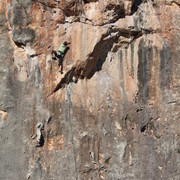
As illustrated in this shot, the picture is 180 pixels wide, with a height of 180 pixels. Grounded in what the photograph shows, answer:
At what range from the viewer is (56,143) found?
484 inches

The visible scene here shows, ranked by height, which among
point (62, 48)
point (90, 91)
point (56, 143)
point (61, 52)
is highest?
point (62, 48)

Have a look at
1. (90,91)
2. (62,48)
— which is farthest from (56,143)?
(62,48)

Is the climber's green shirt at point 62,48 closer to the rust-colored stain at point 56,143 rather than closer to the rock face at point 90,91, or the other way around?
the rock face at point 90,91

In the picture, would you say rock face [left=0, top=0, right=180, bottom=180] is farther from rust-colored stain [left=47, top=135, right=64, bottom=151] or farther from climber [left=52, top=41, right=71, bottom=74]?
climber [left=52, top=41, right=71, bottom=74]

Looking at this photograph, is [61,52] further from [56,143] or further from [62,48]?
[56,143]

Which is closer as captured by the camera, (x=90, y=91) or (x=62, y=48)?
(x=62, y=48)

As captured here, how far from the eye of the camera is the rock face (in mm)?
12234

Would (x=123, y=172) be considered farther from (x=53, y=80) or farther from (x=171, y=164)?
(x=53, y=80)

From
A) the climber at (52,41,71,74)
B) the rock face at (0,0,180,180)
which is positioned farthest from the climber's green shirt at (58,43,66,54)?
the rock face at (0,0,180,180)

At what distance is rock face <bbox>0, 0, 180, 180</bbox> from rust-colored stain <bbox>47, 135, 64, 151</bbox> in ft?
0.11

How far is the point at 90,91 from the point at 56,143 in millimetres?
2061

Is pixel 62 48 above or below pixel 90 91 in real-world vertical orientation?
above

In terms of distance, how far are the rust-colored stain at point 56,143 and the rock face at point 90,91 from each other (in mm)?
33

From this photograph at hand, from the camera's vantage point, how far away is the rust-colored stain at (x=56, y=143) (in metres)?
12.3
